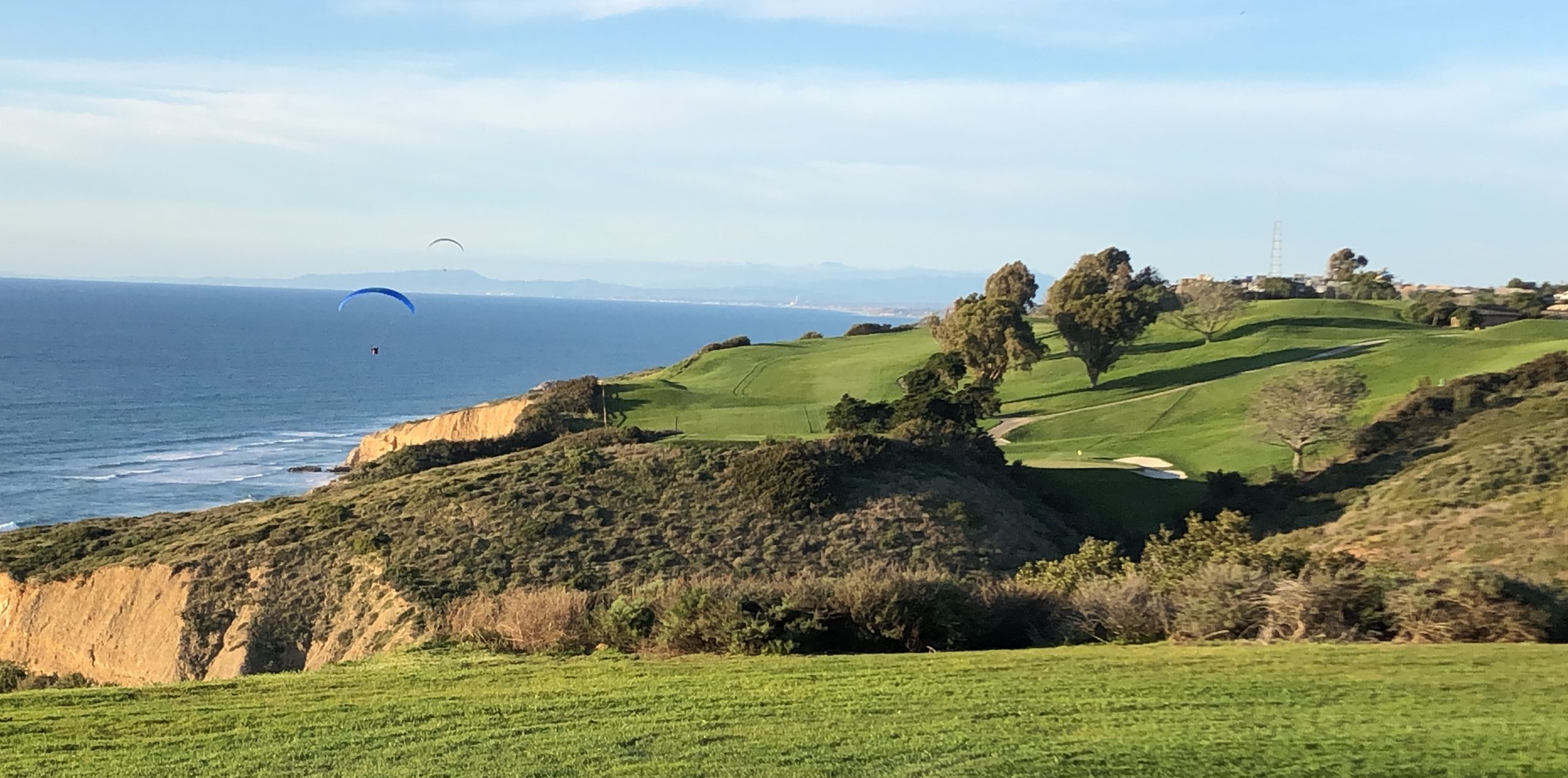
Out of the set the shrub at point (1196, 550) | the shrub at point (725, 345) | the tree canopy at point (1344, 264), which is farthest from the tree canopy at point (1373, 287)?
the shrub at point (1196, 550)

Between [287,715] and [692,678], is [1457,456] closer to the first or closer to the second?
[692,678]

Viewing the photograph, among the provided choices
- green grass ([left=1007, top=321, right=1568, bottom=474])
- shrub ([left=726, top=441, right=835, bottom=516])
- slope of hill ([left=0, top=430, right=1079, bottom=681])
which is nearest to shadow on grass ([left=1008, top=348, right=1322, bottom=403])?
green grass ([left=1007, top=321, right=1568, bottom=474])

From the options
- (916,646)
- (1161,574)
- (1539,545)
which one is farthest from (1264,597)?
(1539,545)

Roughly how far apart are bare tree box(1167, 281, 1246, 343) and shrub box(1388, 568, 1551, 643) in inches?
2037

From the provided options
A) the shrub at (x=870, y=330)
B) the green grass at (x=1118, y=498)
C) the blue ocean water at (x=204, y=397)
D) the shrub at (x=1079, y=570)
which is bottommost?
the blue ocean water at (x=204, y=397)

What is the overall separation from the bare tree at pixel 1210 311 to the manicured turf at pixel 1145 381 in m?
0.71

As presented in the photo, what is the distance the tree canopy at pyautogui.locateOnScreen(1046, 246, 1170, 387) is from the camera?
169ft

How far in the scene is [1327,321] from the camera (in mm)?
64438

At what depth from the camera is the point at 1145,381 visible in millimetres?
53062

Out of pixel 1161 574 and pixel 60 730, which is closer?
pixel 60 730

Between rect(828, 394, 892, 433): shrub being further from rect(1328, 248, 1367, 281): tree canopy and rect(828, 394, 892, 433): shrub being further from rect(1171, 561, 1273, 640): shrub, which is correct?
rect(1328, 248, 1367, 281): tree canopy

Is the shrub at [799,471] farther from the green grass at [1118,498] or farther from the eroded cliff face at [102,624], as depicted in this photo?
the eroded cliff face at [102,624]

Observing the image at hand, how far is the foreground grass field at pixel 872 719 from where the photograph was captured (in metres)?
7.51

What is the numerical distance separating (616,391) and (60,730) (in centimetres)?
4351
